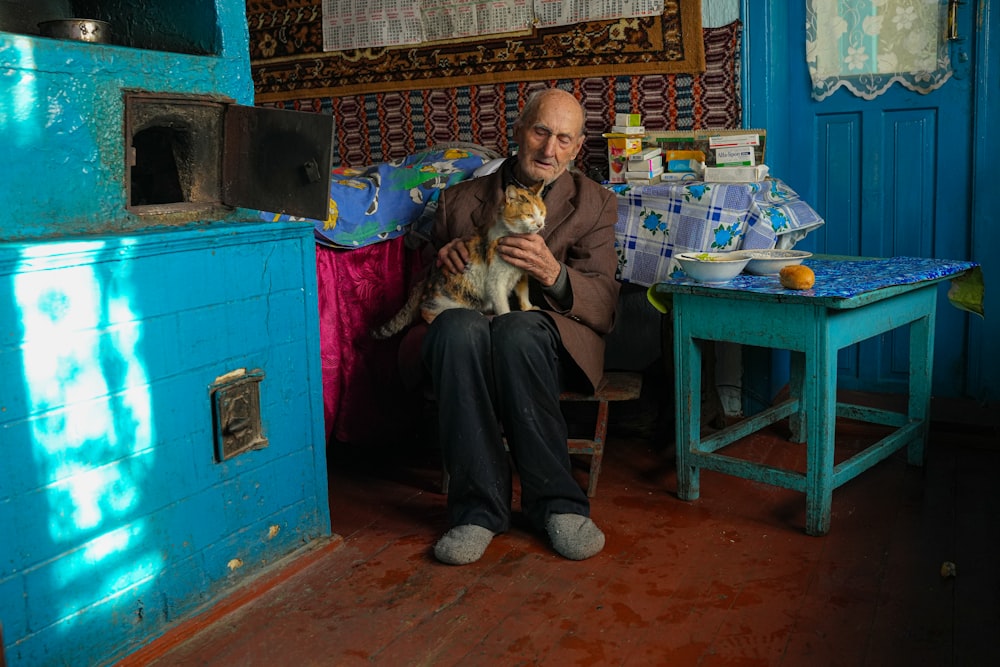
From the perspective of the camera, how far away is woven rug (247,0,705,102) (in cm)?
347

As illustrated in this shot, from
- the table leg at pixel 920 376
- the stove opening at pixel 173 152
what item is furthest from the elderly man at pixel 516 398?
the table leg at pixel 920 376

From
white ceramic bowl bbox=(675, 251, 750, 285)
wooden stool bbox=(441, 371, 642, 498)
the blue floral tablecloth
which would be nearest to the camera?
white ceramic bowl bbox=(675, 251, 750, 285)

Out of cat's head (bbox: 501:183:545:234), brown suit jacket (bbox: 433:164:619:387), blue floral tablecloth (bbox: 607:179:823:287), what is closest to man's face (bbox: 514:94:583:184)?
brown suit jacket (bbox: 433:164:619:387)

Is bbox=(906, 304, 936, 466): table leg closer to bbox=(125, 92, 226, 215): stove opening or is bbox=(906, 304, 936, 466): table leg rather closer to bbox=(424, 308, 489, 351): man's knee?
bbox=(424, 308, 489, 351): man's knee

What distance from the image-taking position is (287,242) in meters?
2.33

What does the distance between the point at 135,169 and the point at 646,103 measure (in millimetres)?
1984

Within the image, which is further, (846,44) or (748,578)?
(846,44)

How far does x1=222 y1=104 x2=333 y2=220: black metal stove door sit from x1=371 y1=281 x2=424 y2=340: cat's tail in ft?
2.40

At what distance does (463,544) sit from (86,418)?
101 cm

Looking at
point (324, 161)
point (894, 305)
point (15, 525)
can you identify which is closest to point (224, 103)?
point (324, 161)

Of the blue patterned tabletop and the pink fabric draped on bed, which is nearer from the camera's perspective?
the blue patterned tabletop

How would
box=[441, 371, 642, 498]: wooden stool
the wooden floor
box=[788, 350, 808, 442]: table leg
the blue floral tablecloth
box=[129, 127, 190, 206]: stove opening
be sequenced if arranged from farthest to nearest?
box=[788, 350, 808, 442]: table leg
the blue floral tablecloth
box=[441, 371, 642, 498]: wooden stool
box=[129, 127, 190, 206]: stove opening
the wooden floor

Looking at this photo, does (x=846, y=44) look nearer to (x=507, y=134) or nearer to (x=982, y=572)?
(x=507, y=134)

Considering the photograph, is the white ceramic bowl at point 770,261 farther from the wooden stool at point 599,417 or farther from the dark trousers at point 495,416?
the dark trousers at point 495,416
